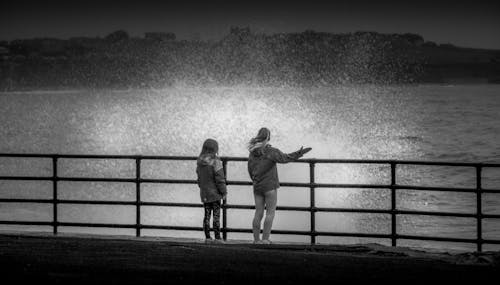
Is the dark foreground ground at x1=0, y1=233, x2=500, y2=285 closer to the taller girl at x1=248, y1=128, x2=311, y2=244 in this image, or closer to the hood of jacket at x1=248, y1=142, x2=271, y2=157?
the taller girl at x1=248, y1=128, x2=311, y2=244

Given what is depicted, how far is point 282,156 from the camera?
473 inches

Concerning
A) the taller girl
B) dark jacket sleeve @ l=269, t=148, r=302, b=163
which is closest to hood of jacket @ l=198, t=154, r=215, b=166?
the taller girl

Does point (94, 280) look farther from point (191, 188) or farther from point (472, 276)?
point (191, 188)

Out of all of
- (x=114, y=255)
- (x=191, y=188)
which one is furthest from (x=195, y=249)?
(x=191, y=188)

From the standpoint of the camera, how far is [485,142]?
378 feet

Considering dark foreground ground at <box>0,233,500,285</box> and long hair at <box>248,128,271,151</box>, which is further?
long hair at <box>248,128,271,151</box>

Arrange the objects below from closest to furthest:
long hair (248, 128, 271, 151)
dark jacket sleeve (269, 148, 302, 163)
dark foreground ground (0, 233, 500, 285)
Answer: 1. dark foreground ground (0, 233, 500, 285)
2. dark jacket sleeve (269, 148, 302, 163)
3. long hair (248, 128, 271, 151)

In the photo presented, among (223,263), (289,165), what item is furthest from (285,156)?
(289,165)

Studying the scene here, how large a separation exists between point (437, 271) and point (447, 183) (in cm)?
6371

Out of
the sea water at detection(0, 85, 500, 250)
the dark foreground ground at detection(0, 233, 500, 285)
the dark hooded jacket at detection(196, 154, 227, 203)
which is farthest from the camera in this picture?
the sea water at detection(0, 85, 500, 250)

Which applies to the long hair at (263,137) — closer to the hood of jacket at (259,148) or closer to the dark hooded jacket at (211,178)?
the hood of jacket at (259,148)

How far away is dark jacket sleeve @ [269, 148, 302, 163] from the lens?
12.0 m

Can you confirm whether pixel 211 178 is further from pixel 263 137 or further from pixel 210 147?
pixel 263 137

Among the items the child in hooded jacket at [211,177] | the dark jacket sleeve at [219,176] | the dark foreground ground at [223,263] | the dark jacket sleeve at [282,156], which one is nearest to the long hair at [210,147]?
the child in hooded jacket at [211,177]
